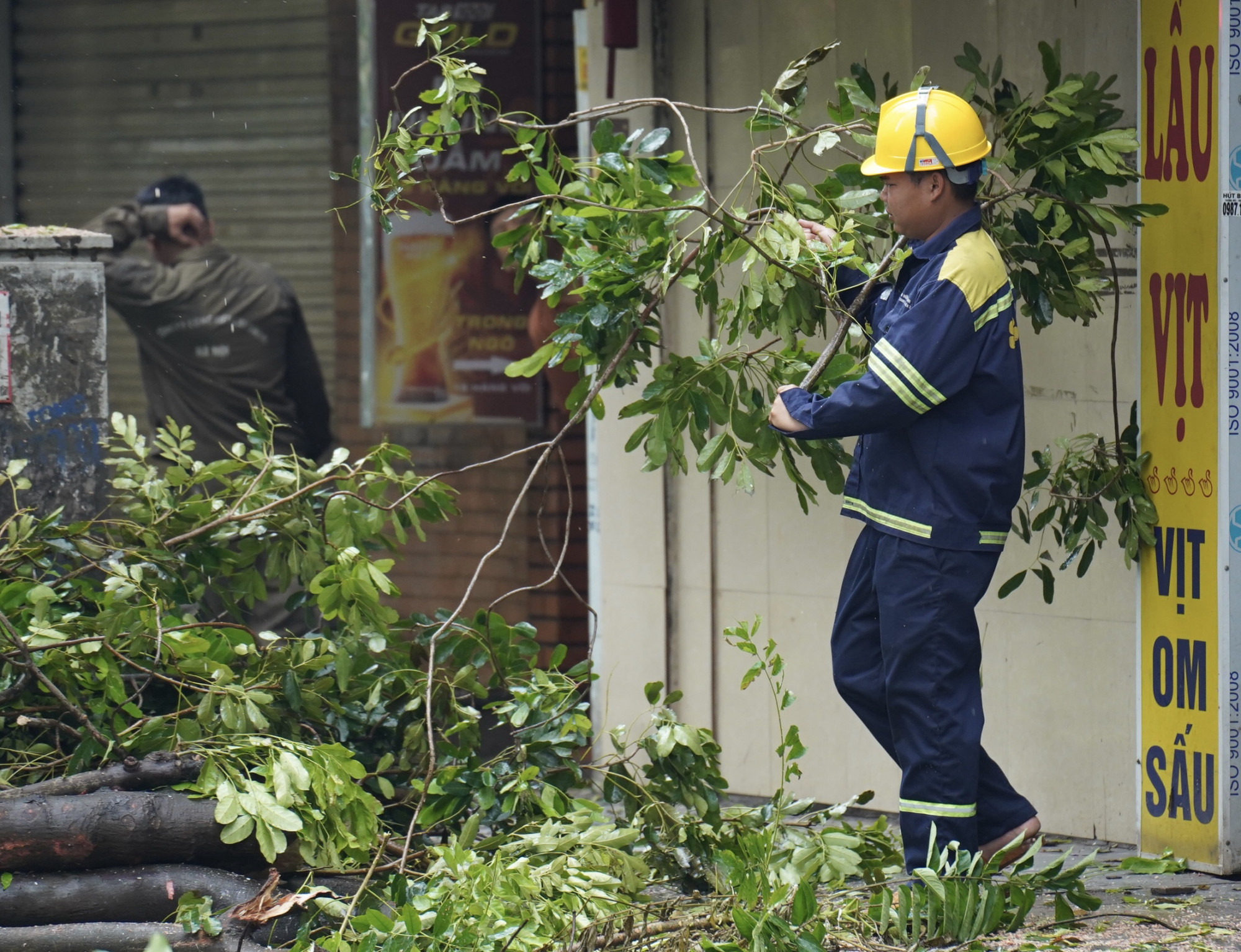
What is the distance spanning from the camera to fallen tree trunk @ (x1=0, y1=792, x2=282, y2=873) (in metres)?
3.35

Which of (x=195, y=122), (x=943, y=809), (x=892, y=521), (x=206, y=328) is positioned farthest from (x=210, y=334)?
(x=943, y=809)

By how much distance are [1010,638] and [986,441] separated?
1.39 metres

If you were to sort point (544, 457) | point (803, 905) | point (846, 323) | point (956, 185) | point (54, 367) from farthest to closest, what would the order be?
point (54, 367)
point (544, 457)
point (846, 323)
point (956, 185)
point (803, 905)

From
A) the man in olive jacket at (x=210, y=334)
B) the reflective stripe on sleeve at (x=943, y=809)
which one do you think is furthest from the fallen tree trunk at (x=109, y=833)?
the man in olive jacket at (x=210, y=334)

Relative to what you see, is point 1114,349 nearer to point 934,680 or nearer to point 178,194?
point 934,680

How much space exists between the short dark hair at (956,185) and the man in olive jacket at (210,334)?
311 centimetres

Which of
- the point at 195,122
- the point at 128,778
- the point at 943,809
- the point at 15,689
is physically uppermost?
the point at 195,122

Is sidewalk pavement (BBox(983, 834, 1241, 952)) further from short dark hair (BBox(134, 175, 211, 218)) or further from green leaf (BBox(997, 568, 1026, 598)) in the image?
short dark hair (BBox(134, 175, 211, 218))

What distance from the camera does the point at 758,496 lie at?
525 centimetres

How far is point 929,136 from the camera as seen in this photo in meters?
3.54

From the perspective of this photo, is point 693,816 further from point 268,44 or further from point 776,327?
point 268,44

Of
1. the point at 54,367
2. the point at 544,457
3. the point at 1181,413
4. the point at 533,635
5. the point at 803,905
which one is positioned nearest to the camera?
the point at 803,905

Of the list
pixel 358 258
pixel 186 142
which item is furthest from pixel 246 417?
pixel 186 142

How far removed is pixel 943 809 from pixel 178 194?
13.3 ft
